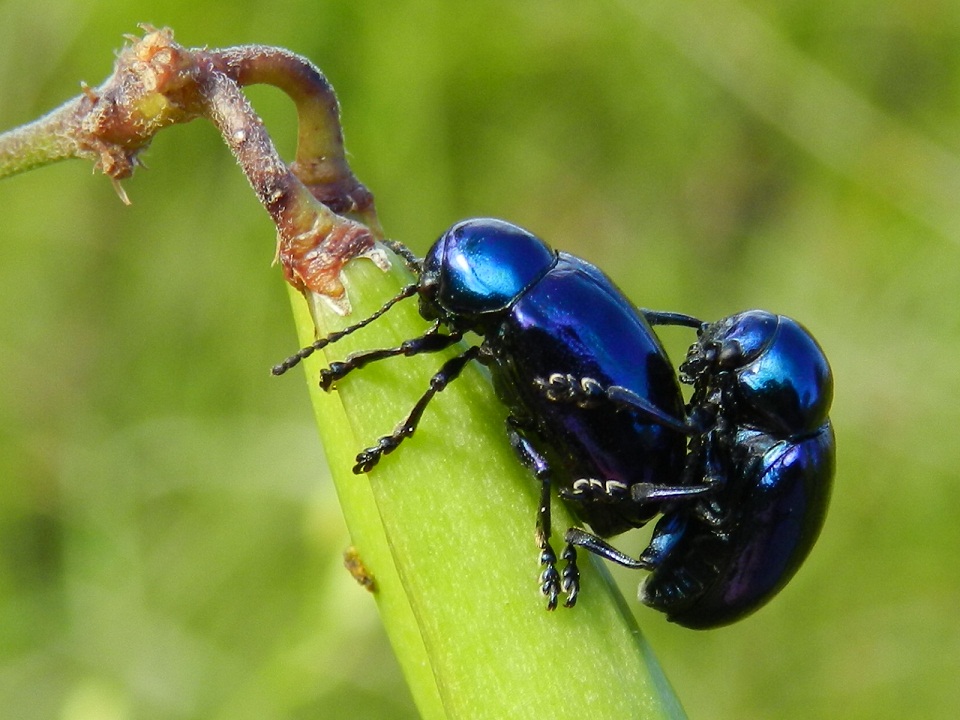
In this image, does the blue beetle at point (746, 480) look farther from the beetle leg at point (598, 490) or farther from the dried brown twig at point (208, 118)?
the dried brown twig at point (208, 118)

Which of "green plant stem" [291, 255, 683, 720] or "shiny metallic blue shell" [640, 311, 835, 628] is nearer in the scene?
"green plant stem" [291, 255, 683, 720]

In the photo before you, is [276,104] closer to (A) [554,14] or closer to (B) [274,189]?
(A) [554,14]

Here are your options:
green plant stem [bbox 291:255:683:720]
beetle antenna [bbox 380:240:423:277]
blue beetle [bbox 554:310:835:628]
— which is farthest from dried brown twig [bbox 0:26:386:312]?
blue beetle [bbox 554:310:835:628]

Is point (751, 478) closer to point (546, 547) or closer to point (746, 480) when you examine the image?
point (746, 480)

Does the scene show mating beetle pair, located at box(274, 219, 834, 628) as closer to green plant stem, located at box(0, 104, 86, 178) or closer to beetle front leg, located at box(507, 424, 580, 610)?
beetle front leg, located at box(507, 424, 580, 610)

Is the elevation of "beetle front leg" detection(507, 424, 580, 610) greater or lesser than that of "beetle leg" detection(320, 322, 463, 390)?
lesser

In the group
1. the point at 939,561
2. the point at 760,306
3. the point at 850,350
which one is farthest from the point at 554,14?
the point at 939,561
